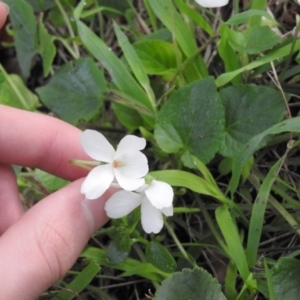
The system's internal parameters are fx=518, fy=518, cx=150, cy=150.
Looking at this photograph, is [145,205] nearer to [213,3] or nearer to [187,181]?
[187,181]

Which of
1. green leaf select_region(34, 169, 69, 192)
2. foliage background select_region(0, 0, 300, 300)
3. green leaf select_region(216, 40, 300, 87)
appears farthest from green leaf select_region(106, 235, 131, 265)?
green leaf select_region(216, 40, 300, 87)

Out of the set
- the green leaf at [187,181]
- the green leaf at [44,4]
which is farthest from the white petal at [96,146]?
the green leaf at [44,4]

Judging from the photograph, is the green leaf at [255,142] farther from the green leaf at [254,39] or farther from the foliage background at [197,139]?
the green leaf at [254,39]

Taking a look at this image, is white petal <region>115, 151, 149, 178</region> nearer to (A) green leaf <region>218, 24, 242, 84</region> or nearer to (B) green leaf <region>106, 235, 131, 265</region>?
(B) green leaf <region>106, 235, 131, 265</region>

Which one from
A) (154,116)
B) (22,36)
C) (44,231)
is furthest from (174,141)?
(22,36)

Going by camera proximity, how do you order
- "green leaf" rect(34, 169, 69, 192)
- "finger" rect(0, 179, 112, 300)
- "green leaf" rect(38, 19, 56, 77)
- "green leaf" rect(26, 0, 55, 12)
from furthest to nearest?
1. "green leaf" rect(26, 0, 55, 12)
2. "green leaf" rect(38, 19, 56, 77)
3. "green leaf" rect(34, 169, 69, 192)
4. "finger" rect(0, 179, 112, 300)

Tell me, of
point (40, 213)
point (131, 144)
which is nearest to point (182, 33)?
point (131, 144)

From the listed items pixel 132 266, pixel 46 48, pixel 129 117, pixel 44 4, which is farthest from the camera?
pixel 44 4
